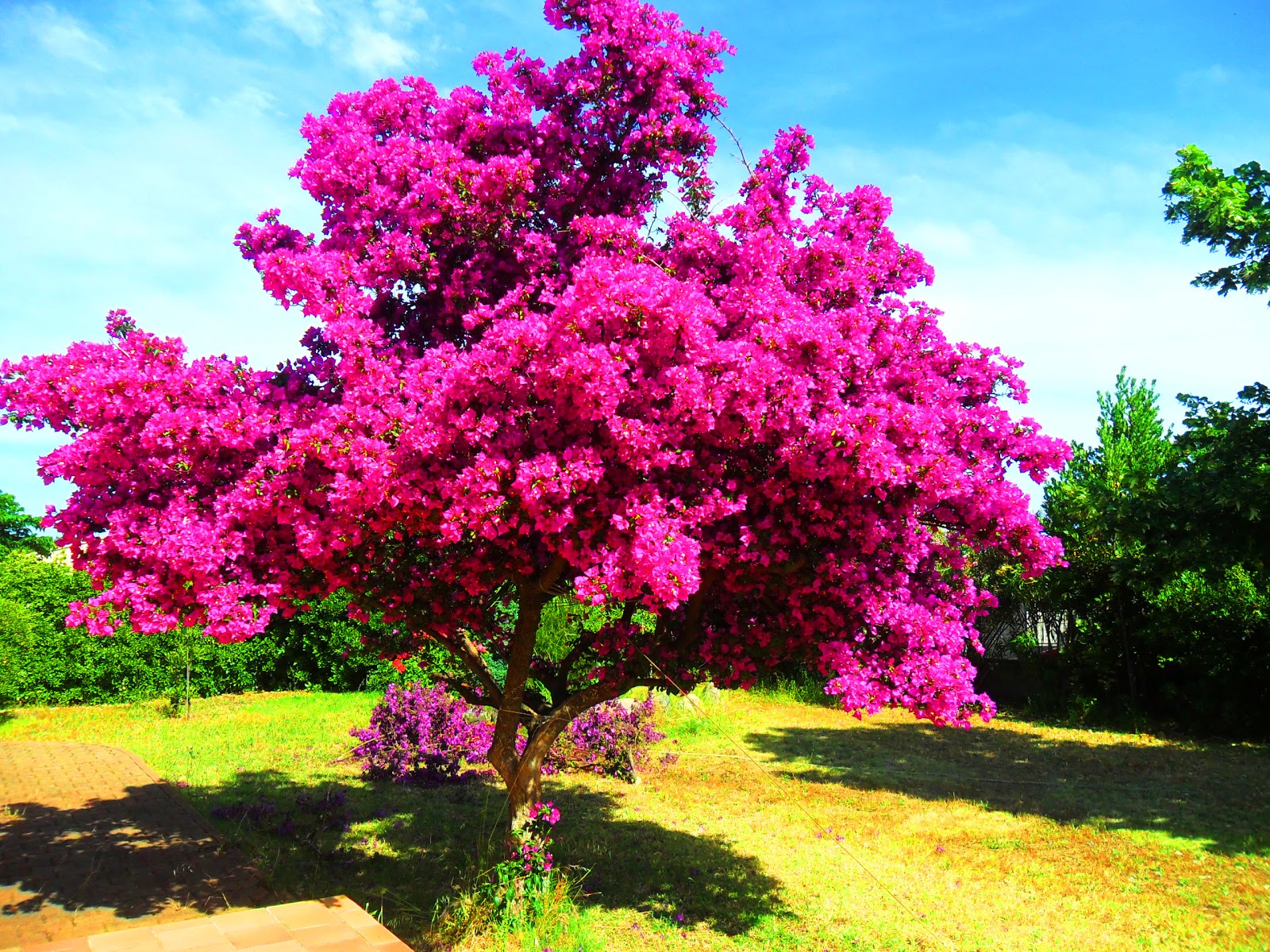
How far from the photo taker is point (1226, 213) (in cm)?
1160

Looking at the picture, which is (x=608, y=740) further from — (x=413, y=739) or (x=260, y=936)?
(x=260, y=936)

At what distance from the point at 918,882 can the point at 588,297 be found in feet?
21.2

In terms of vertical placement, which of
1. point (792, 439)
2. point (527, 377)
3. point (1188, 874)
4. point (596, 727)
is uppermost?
point (527, 377)

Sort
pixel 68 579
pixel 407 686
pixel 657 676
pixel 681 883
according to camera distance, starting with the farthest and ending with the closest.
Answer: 1. pixel 68 579
2. pixel 407 686
3. pixel 681 883
4. pixel 657 676

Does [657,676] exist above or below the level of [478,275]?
below

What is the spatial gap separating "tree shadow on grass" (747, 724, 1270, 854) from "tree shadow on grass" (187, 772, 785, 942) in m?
4.08

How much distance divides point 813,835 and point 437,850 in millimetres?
4109

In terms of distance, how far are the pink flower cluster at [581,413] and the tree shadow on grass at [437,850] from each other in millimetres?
2259

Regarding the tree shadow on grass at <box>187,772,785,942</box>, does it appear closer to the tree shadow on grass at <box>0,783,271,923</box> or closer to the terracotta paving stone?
the tree shadow on grass at <box>0,783,271,923</box>

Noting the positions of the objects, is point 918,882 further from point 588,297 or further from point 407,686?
point 407,686

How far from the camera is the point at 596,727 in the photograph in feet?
41.2

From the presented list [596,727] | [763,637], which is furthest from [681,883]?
[596,727]

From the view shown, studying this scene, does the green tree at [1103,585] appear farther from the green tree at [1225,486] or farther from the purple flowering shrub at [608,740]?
the purple flowering shrub at [608,740]

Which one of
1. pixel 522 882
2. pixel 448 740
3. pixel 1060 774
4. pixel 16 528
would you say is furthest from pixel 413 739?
pixel 16 528
